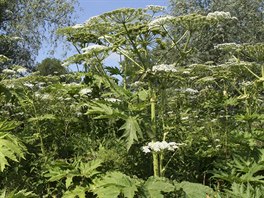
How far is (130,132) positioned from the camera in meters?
4.54

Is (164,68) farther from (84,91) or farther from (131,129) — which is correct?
(84,91)

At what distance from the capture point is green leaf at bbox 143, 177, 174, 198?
14.0 feet

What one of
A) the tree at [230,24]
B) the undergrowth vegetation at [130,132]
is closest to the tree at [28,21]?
the tree at [230,24]

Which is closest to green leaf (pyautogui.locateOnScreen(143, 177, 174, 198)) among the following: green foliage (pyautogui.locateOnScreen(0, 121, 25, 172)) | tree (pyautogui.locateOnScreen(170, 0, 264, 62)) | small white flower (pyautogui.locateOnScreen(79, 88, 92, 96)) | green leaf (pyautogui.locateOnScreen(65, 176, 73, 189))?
green leaf (pyautogui.locateOnScreen(65, 176, 73, 189))

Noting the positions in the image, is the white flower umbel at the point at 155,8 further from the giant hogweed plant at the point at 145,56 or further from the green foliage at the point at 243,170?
the green foliage at the point at 243,170

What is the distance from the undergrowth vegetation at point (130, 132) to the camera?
461cm

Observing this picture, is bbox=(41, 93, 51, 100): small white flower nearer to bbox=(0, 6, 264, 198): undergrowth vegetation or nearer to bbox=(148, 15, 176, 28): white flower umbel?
bbox=(0, 6, 264, 198): undergrowth vegetation

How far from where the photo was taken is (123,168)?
5531mm

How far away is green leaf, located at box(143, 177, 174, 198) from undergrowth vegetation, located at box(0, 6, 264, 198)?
1 centimetres

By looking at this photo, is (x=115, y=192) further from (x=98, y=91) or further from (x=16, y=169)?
(x=98, y=91)

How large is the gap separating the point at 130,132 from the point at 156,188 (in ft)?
1.98

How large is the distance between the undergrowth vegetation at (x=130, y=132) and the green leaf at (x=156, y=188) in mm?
10

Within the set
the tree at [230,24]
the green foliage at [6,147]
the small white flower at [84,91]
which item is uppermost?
the tree at [230,24]

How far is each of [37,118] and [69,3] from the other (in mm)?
18540
